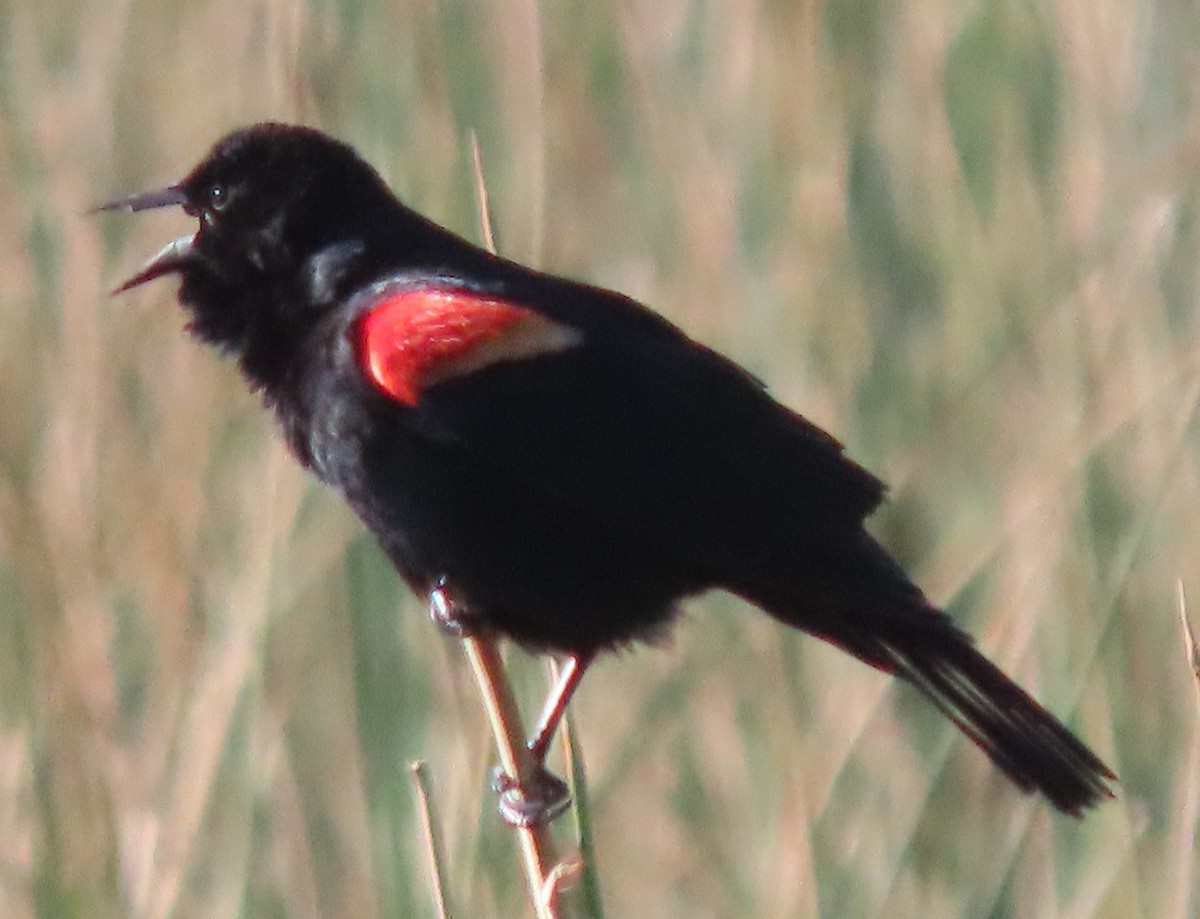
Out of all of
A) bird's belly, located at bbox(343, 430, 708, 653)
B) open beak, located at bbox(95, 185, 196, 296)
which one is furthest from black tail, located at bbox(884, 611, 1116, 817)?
open beak, located at bbox(95, 185, 196, 296)

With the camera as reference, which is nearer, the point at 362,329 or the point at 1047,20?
the point at 362,329

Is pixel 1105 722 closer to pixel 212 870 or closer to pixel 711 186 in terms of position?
pixel 711 186

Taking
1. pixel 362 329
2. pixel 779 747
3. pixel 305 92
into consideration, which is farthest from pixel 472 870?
pixel 305 92

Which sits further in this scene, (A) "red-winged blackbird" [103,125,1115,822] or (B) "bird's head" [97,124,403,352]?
(B) "bird's head" [97,124,403,352]

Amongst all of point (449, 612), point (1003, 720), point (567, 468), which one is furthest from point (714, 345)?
point (1003, 720)

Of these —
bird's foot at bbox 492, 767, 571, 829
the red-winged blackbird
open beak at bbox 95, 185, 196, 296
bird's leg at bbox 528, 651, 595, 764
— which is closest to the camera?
bird's foot at bbox 492, 767, 571, 829

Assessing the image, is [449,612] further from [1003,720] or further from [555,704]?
[1003,720]

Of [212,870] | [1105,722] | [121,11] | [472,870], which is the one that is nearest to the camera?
[472,870]

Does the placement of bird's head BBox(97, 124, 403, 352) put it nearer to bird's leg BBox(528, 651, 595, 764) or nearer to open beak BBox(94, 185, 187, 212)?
open beak BBox(94, 185, 187, 212)

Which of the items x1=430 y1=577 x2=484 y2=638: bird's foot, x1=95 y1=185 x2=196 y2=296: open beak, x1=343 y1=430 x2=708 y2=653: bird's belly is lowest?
x1=430 y1=577 x2=484 y2=638: bird's foot
